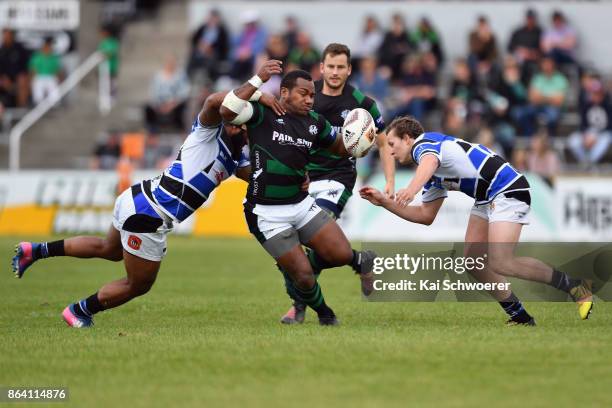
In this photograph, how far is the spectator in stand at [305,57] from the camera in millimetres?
25547

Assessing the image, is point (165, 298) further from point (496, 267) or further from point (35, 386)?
point (35, 386)

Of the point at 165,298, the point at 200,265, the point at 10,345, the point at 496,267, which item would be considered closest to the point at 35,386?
the point at 10,345

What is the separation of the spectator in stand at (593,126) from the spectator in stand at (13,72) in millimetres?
13709

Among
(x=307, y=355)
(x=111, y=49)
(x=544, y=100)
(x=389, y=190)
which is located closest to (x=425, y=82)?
(x=544, y=100)

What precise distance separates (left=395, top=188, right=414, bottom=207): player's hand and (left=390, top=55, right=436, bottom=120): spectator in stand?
1600 centimetres

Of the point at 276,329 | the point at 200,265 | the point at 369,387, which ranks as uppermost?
the point at 369,387

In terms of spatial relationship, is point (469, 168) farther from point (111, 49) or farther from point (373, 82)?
point (111, 49)

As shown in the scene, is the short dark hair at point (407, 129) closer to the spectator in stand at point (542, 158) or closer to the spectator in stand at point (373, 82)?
the spectator in stand at point (542, 158)

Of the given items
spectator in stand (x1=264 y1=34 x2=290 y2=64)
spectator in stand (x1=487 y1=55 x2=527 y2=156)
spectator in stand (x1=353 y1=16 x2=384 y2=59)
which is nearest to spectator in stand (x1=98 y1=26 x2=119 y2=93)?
spectator in stand (x1=264 y1=34 x2=290 y2=64)

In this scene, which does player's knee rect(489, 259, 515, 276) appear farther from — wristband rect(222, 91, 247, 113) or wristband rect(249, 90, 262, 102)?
wristband rect(222, 91, 247, 113)

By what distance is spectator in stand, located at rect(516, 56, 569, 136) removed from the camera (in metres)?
25.1

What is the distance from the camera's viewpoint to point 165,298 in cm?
1348

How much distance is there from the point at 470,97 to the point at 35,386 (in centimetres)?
1882

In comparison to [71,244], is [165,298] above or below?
below
